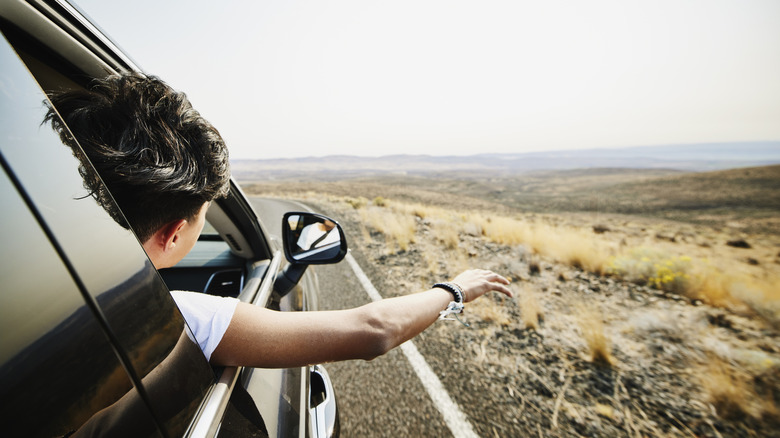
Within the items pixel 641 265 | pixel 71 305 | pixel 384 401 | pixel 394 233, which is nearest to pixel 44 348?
pixel 71 305

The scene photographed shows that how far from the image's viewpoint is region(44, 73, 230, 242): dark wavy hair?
0.65 meters

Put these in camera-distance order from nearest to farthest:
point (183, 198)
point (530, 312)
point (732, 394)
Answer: point (183, 198) → point (732, 394) → point (530, 312)

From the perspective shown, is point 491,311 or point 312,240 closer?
point 312,240

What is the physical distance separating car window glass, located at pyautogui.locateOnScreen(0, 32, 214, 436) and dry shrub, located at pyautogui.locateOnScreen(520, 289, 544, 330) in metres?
3.50

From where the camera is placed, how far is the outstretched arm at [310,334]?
2.60 feet

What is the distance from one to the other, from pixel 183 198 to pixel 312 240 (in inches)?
45.1

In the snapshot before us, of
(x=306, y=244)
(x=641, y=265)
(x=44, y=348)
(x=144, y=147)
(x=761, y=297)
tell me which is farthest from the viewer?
(x=641, y=265)

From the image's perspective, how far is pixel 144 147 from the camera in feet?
2.27

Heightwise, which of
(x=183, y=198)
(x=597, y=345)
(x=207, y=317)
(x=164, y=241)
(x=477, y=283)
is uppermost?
(x=183, y=198)

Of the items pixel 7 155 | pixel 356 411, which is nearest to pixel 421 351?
pixel 356 411

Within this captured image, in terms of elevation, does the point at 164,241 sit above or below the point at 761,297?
above

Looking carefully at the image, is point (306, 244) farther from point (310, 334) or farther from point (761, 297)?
point (761, 297)

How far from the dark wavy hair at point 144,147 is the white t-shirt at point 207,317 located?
0.21m

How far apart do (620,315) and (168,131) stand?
4.78 m
